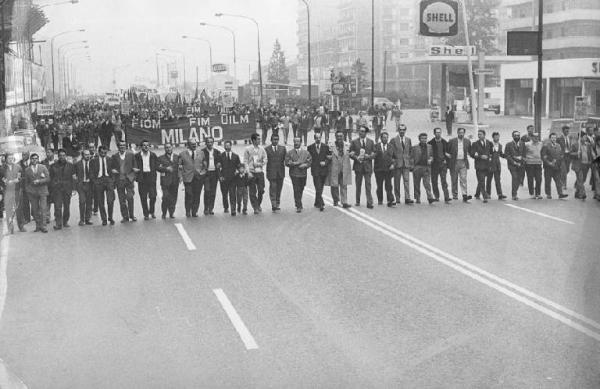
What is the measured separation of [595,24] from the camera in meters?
7.61

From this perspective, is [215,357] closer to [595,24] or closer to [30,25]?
[595,24]

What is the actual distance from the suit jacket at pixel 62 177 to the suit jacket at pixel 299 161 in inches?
163

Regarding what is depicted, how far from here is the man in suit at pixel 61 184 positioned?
52.7 feet

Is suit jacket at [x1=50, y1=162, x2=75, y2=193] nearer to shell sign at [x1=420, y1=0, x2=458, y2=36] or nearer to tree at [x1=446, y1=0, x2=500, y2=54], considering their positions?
shell sign at [x1=420, y1=0, x2=458, y2=36]

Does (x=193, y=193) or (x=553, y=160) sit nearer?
(x=193, y=193)

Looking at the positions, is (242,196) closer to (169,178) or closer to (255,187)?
(255,187)

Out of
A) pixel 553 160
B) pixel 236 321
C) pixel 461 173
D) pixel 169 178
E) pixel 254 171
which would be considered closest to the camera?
pixel 236 321

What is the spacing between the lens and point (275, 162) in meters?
17.6

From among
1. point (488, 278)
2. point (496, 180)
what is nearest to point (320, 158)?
point (496, 180)

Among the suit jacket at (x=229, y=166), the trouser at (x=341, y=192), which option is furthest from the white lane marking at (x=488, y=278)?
the suit jacket at (x=229, y=166)

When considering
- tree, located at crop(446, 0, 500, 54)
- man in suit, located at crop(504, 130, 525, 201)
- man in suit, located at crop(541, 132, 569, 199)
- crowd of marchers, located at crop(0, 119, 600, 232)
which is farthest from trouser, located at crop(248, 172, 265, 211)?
tree, located at crop(446, 0, 500, 54)

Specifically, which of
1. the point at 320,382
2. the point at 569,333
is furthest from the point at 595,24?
the point at 320,382

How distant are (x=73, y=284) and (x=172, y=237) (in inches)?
147

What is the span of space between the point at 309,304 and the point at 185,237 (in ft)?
17.8
